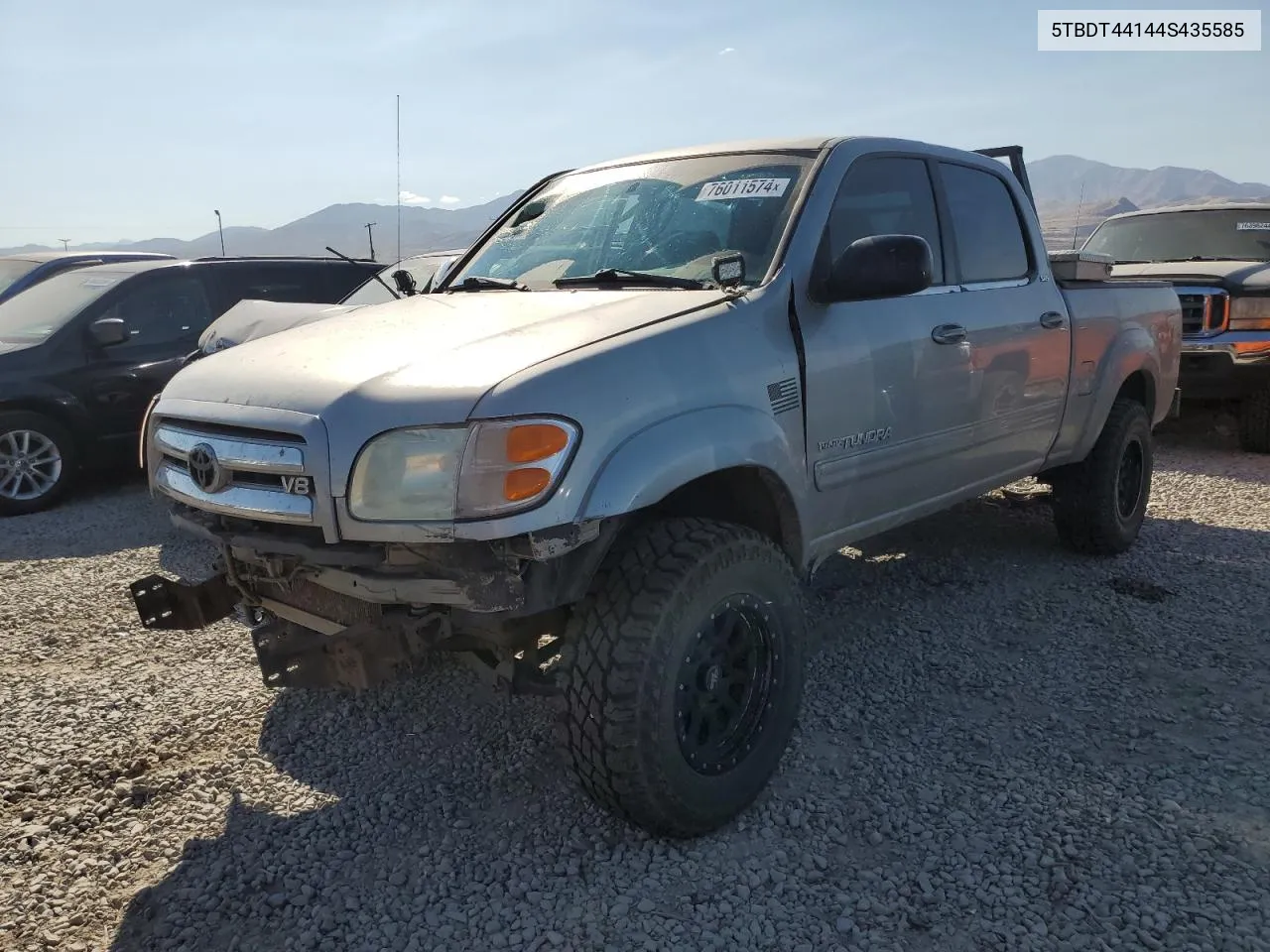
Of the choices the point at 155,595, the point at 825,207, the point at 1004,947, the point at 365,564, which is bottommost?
the point at 1004,947

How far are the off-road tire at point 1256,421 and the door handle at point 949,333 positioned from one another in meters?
5.24

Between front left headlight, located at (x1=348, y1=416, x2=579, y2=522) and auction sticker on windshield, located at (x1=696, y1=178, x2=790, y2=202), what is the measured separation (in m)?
1.36

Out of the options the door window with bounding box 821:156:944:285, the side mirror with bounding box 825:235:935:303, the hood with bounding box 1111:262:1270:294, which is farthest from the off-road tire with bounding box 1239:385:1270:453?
the side mirror with bounding box 825:235:935:303

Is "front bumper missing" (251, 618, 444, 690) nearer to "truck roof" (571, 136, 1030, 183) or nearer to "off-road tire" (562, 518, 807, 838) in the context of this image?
"off-road tire" (562, 518, 807, 838)

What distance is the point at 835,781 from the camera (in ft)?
9.52

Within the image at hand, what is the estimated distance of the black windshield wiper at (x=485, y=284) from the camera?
342cm

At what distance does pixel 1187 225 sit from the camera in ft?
28.2

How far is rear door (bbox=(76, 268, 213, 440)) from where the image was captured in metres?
6.54

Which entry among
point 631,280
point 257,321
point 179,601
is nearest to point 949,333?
point 631,280

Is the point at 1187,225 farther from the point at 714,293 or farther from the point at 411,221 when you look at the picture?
the point at 411,221

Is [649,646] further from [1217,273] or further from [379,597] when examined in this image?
[1217,273]

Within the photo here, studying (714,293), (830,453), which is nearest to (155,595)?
(714,293)

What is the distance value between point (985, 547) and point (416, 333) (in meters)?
3.62

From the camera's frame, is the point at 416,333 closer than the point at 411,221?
Yes
